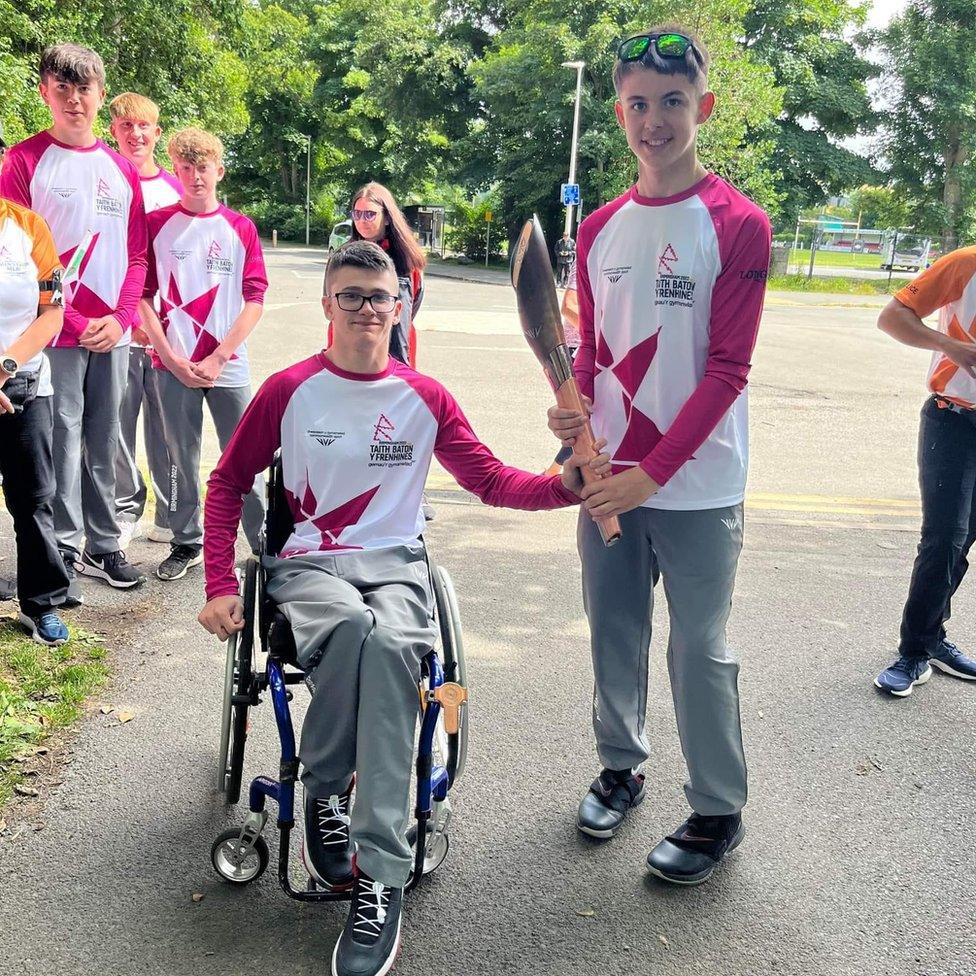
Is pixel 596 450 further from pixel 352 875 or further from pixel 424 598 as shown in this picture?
pixel 352 875

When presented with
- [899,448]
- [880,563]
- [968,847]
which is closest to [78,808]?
[968,847]

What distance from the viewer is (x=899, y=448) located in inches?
331

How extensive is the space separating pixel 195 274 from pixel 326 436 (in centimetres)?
235

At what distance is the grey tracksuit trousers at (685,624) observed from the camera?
2.69 meters

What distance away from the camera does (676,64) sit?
250 centimetres

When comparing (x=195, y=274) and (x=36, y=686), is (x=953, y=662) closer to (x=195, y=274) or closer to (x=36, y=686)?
(x=36, y=686)

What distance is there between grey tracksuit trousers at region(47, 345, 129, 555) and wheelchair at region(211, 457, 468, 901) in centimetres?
190

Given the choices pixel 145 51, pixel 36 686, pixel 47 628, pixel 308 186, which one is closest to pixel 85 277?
pixel 47 628

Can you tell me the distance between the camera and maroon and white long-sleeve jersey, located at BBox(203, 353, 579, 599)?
8.95 feet

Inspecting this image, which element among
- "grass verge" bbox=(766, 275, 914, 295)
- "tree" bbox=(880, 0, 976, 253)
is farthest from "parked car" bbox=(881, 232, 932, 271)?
"grass verge" bbox=(766, 275, 914, 295)

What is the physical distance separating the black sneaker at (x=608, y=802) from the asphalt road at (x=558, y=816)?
1.7 inches

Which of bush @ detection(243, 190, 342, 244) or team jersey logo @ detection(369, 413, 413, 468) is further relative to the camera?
bush @ detection(243, 190, 342, 244)

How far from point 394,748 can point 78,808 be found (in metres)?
1.24

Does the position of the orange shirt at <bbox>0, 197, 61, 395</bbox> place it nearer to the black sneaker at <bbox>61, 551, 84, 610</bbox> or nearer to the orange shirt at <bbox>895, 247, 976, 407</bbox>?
the black sneaker at <bbox>61, 551, 84, 610</bbox>
